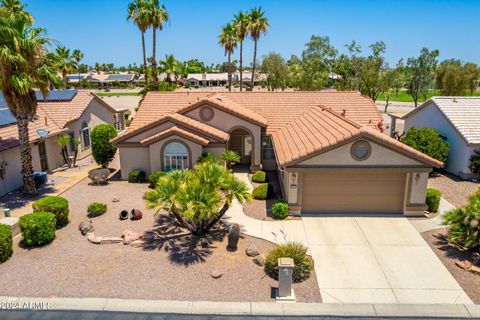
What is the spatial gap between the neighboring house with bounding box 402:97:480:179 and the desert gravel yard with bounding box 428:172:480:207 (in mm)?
676

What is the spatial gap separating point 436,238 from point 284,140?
9.62m

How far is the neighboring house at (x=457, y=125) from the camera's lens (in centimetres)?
2306

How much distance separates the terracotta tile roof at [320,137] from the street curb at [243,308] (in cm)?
727

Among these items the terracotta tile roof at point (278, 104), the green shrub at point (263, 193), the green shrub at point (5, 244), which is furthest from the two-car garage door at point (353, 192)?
the green shrub at point (5, 244)

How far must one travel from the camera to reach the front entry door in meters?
24.3

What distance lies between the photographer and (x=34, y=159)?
917 inches

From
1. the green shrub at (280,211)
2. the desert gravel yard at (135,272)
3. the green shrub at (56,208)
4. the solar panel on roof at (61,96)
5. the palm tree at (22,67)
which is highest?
the palm tree at (22,67)

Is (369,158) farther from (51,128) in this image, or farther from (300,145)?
(51,128)

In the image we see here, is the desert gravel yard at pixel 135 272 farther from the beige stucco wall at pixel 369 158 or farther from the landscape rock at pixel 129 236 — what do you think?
the beige stucco wall at pixel 369 158

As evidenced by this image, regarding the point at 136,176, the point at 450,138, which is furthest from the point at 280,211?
the point at 450,138

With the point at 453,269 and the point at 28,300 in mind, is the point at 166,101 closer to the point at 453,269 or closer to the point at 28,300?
the point at 28,300

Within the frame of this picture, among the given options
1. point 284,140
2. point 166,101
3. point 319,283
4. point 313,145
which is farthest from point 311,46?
point 319,283

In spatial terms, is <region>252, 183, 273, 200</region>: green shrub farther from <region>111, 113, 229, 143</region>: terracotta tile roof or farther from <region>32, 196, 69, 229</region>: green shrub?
<region>32, 196, 69, 229</region>: green shrub

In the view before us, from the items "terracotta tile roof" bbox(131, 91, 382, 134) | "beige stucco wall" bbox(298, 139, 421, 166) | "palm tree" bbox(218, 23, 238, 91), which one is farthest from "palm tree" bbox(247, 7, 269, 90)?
"beige stucco wall" bbox(298, 139, 421, 166)
